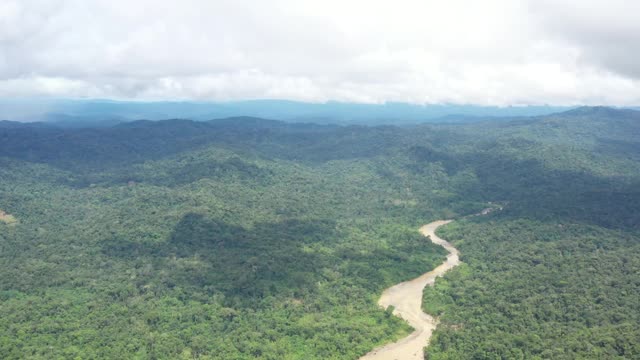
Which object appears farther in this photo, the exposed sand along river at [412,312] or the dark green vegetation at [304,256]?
the exposed sand along river at [412,312]

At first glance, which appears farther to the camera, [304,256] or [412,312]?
[304,256]

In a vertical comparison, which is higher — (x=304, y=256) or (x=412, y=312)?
(x=304, y=256)

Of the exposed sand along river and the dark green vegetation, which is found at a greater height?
the dark green vegetation

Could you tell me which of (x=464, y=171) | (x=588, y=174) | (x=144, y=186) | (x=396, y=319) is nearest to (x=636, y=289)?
(x=396, y=319)

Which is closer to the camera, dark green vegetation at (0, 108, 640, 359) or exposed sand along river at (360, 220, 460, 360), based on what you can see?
dark green vegetation at (0, 108, 640, 359)

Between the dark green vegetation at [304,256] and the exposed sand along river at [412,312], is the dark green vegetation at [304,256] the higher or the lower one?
the higher one
